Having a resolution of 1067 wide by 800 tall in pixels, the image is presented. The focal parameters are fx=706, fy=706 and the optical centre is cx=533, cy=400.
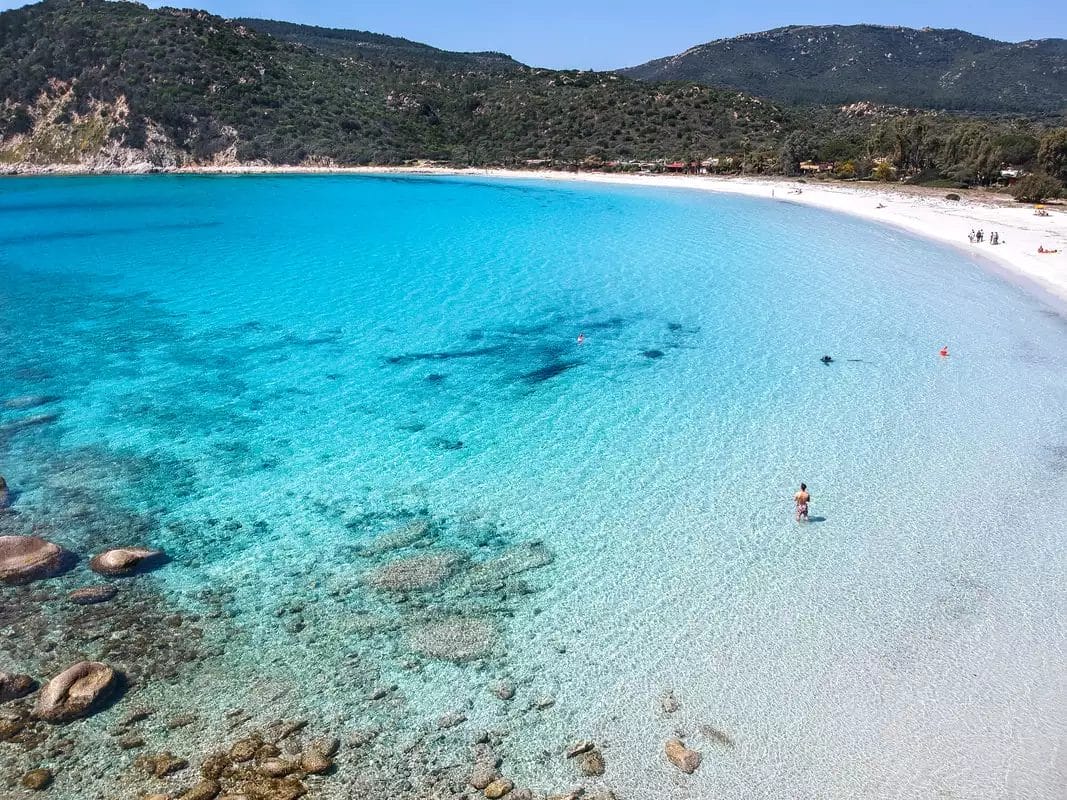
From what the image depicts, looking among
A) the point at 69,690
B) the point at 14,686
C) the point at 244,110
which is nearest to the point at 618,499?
the point at 69,690

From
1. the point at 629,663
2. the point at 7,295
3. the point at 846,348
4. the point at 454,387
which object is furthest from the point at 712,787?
the point at 7,295

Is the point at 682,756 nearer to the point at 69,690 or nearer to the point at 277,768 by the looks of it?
the point at 277,768

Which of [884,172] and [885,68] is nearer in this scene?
[884,172]

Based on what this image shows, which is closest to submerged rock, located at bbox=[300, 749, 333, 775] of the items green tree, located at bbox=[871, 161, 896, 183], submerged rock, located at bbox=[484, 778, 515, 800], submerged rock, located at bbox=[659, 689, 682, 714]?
submerged rock, located at bbox=[484, 778, 515, 800]

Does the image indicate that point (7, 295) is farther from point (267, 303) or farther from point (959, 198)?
point (959, 198)

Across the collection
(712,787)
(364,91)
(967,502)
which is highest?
(364,91)

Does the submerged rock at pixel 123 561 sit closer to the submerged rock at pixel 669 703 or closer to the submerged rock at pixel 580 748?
the submerged rock at pixel 580 748

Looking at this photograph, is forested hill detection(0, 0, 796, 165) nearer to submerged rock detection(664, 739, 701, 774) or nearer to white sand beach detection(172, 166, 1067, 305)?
white sand beach detection(172, 166, 1067, 305)
